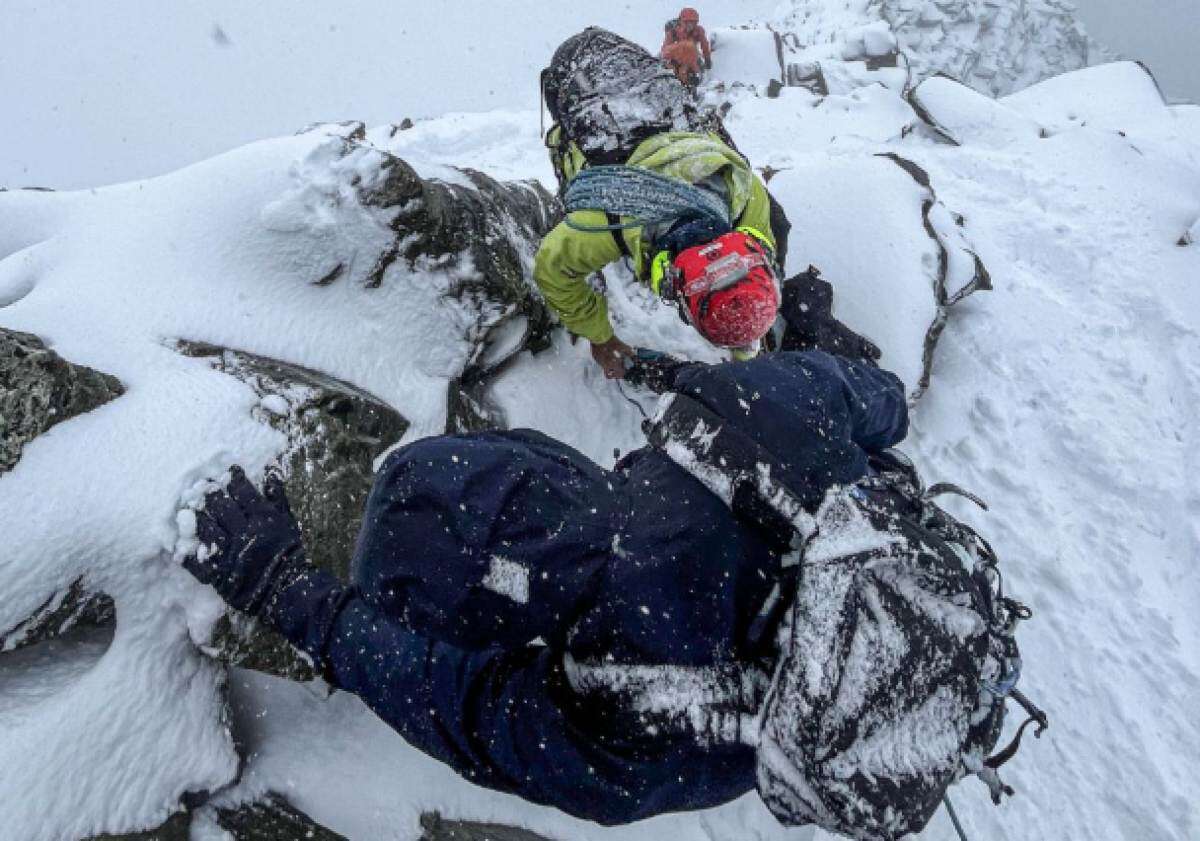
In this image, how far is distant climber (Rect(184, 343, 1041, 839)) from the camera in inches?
45.6

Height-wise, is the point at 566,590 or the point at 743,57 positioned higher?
the point at 566,590

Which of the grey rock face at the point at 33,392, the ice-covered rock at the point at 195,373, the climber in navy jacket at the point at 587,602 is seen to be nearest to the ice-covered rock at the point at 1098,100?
the ice-covered rock at the point at 195,373

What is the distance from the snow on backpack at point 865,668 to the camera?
1.12 meters

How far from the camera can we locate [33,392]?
213cm

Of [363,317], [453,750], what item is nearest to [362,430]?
[363,317]

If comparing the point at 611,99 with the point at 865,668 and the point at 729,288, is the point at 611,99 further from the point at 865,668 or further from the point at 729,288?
the point at 865,668

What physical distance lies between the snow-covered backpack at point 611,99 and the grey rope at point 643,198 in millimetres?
624

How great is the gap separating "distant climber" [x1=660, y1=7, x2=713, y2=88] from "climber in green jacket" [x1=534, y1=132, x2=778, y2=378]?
8759mm

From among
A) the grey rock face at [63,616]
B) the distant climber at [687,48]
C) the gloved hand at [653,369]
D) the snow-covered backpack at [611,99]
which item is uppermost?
the snow-covered backpack at [611,99]

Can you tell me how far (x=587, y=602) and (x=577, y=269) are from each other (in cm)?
237

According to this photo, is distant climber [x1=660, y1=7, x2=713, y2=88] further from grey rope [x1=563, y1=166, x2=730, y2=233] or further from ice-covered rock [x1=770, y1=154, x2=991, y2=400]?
grey rope [x1=563, y1=166, x2=730, y2=233]

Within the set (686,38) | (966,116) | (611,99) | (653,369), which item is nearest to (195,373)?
(653,369)

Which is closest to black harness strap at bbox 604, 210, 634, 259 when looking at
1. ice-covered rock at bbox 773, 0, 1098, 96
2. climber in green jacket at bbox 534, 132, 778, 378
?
climber in green jacket at bbox 534, 132, 778, 378

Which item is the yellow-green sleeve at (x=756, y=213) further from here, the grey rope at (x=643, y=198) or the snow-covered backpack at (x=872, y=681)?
the snow-covered backpack at (x=872, y=681)
